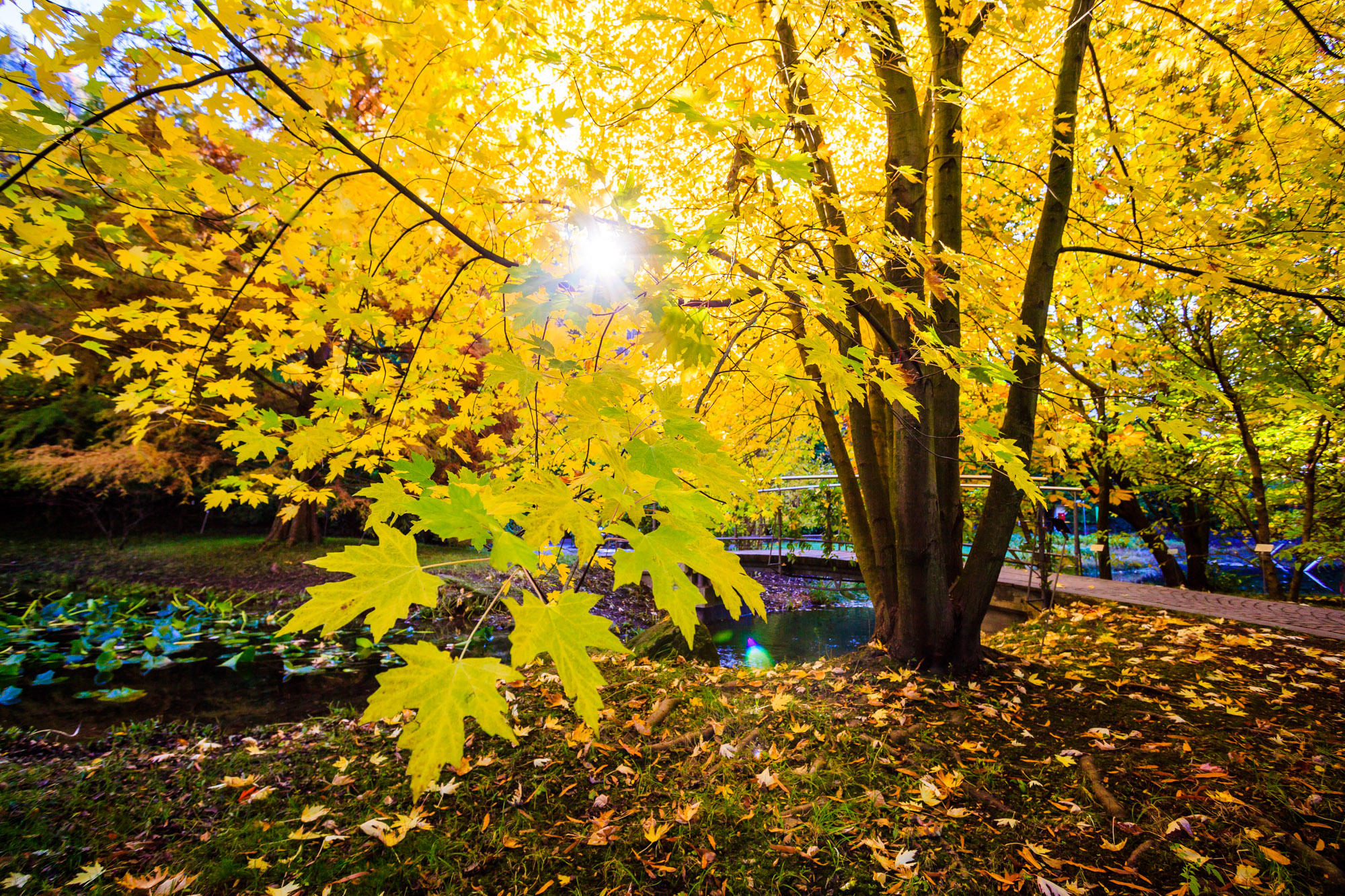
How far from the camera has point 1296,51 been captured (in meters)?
3.47

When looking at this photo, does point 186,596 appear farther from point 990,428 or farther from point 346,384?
point 990,428

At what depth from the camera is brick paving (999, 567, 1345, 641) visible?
5.16m

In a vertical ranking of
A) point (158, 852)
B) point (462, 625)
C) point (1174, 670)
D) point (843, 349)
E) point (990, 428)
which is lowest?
point (462, 625)

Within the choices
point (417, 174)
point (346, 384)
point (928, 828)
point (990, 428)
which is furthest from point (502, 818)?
point (417, 174)

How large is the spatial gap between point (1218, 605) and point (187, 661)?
11.7 m

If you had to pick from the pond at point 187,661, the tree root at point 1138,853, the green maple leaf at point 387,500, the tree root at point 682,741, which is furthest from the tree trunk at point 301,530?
the tree root at point 1138,853

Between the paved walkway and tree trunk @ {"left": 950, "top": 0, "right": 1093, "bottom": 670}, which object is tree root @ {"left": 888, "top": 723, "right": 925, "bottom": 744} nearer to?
tree trunk @ {"left": 950, "top": 0, "right": 1093, "bottom": 670}

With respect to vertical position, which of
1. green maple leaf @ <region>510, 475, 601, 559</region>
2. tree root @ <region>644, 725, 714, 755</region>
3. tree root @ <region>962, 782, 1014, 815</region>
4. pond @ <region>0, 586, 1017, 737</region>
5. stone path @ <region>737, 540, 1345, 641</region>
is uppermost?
green maple leaf @ <region>510, 475, 601, 559</region>

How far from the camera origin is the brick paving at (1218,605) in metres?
5.16

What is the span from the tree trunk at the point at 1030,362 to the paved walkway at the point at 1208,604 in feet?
11.8

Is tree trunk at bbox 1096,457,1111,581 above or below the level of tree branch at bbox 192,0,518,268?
below

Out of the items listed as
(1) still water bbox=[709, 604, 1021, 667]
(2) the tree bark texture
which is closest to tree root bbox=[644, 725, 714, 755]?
(2) the tree bark texture

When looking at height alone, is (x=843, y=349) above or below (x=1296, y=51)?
below

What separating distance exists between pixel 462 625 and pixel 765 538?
320 inches
